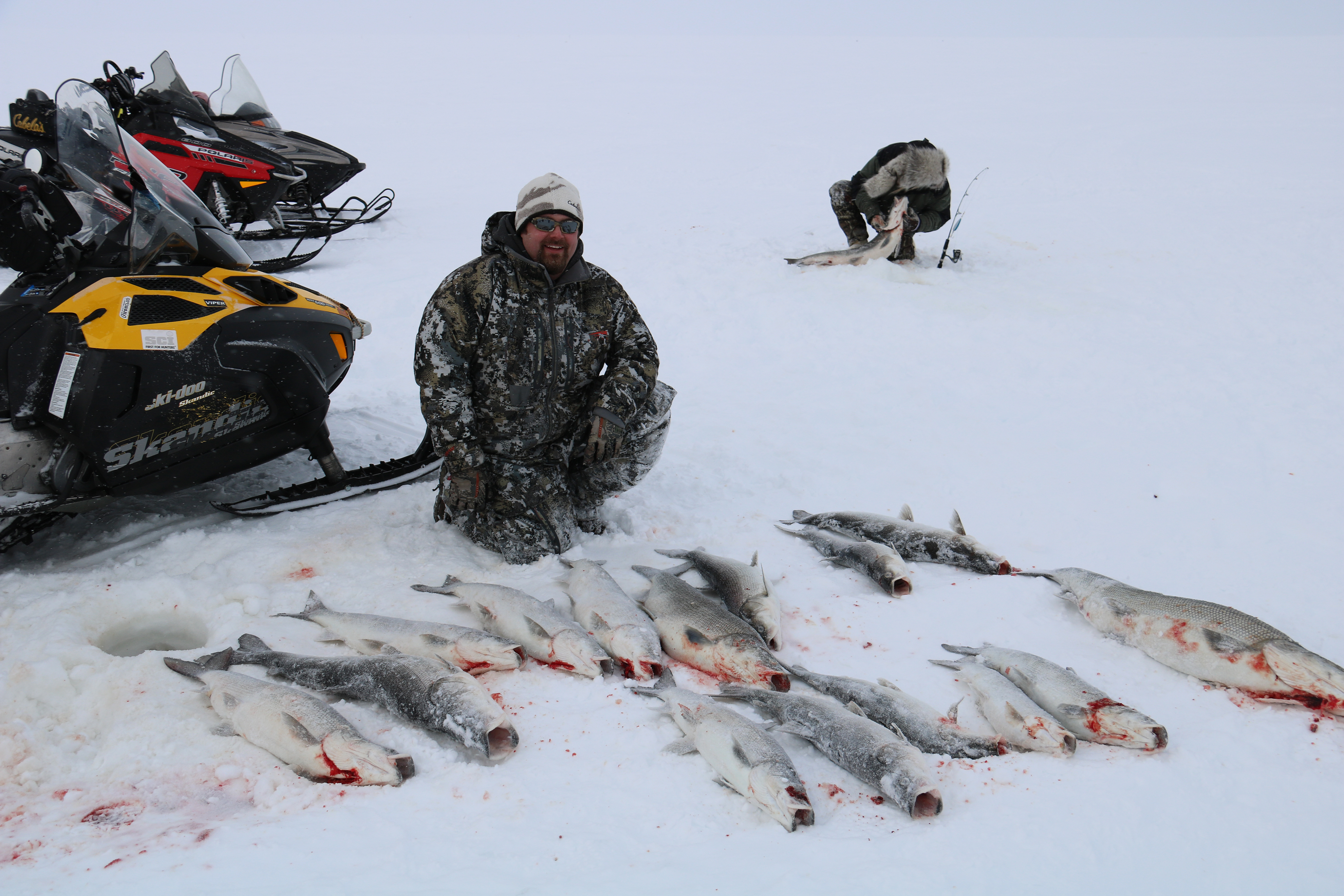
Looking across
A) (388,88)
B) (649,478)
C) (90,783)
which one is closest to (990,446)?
(649,478)

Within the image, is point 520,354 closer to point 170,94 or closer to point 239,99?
point 170,94

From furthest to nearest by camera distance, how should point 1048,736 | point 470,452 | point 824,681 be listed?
point 470,452, point 824,681, point 1048,736

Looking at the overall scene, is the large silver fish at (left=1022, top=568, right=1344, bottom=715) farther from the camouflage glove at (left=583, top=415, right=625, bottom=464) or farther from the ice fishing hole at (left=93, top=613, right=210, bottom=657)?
the ice fishing hole at (left=93, top=613, right=210, bottom=657)

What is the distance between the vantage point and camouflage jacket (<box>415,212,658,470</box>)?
4008 millimetres

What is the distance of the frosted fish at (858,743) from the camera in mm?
2578

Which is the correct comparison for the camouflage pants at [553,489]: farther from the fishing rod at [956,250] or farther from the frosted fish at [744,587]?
the fishing rod at [956,250]

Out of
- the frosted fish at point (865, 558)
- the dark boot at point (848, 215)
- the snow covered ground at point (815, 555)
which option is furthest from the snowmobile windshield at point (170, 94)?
the frosted fish at point (865, 558)

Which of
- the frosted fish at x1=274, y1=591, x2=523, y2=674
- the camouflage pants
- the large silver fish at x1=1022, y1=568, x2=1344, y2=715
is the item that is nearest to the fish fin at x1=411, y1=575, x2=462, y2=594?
the frosted fish at x1=274, y1=591, x2=523, y2=674

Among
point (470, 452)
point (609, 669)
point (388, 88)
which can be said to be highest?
point (388, 88)

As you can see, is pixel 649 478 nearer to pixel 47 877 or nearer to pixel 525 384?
pixel 525 384

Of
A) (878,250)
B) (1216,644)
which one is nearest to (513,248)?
(1216,644)

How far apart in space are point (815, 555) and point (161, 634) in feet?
9.81

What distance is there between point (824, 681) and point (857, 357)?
13.6 feet

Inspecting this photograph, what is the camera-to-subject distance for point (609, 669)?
10.8 ft
